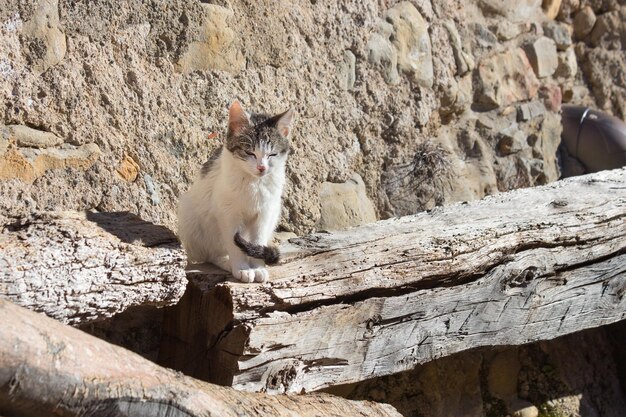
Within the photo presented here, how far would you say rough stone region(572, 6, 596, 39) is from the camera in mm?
5738

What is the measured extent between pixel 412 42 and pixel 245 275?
2348 millimetres

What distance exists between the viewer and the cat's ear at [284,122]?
128 inches

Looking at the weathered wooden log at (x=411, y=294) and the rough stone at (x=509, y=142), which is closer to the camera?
the weathered wooden log at (x=411, y=294)

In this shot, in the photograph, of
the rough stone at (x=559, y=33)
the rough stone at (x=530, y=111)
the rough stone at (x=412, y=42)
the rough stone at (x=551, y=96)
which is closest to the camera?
the rough stone at (x=412, y=42)

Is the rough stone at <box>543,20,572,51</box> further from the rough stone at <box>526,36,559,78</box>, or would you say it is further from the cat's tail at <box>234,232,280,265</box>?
the cat's tail at <box>234,232,280,265</box>

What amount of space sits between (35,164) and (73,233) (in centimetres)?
77

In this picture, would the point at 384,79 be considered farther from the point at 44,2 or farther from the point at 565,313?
the point at 44,2

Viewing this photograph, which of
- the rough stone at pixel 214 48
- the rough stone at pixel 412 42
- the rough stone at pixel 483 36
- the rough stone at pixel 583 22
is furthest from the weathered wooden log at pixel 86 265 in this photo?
the rough stone at pixel 583 22

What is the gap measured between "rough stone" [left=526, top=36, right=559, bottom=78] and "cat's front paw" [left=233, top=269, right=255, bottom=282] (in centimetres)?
321

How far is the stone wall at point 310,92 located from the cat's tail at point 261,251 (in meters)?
0.69

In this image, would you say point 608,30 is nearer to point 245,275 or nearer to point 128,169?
point 128,169

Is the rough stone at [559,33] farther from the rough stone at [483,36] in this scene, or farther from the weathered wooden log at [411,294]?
the weathered wooden log at [411,294]

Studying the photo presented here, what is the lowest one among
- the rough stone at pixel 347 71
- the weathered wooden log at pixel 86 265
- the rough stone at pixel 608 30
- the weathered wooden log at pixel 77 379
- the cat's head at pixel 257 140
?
the weathered wooden log at pixel 77 379

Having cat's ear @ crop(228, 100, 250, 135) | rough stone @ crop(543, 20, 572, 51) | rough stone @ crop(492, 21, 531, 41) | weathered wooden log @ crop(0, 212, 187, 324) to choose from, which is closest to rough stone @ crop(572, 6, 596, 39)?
rough stone @ crop(543, 20, 572, 51)
